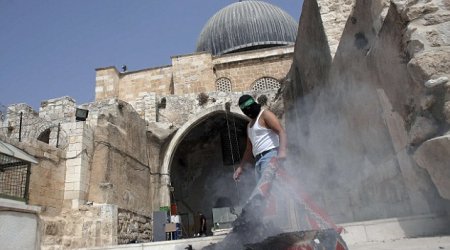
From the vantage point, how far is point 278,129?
8.62 ft

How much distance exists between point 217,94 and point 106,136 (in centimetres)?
598

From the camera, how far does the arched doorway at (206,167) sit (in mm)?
15391

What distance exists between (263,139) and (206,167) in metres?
13.8

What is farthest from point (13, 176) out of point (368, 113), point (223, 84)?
point (223, 84)

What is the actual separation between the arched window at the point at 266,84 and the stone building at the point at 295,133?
5 centimetres

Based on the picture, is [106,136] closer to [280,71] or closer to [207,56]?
[207,56]

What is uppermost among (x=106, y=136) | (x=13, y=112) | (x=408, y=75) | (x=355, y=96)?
(x=13, y=112)

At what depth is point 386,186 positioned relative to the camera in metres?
3.34

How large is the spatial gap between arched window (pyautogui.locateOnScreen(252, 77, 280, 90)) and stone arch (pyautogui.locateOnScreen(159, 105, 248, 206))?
401 centimetres

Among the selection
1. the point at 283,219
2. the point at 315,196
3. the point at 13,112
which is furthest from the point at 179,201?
the point at 283,219

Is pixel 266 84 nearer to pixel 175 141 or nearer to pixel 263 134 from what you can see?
pixel 175 141

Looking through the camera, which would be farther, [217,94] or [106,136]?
[217,94]

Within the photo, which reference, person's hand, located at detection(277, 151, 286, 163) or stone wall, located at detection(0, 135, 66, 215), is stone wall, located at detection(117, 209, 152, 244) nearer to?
stone wall, located at detection(0, 135, 66, 215)

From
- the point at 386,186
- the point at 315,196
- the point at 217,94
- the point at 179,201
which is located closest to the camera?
the point at 386,186
